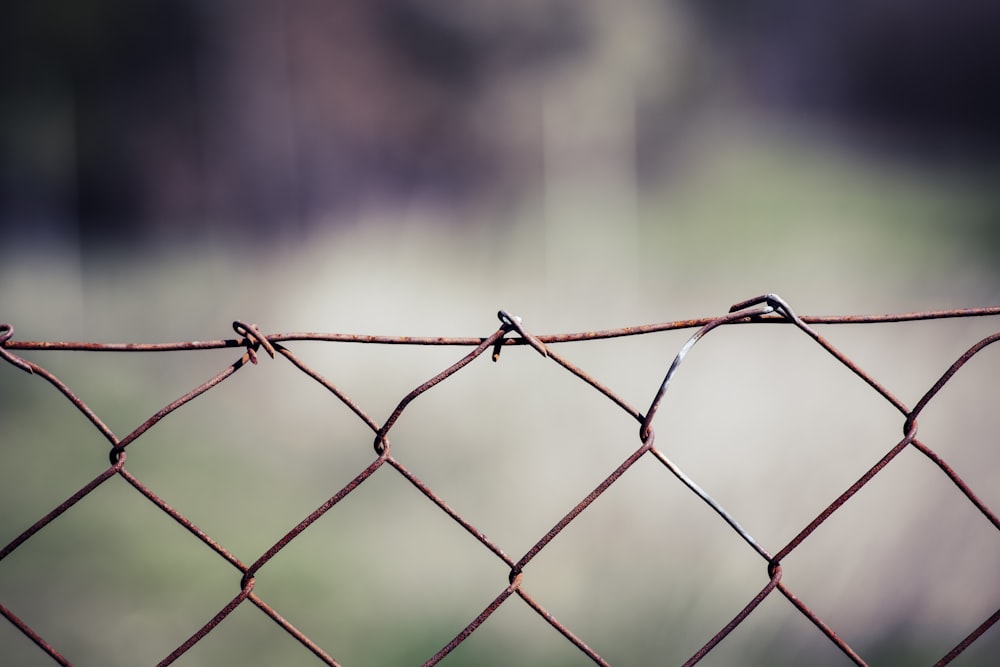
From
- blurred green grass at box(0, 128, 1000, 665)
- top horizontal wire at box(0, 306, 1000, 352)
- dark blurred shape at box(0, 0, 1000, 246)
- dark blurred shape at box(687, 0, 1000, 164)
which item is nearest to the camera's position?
top horizontal wire at box(0, 306, 1000, 352)

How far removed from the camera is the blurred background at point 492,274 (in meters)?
1.67

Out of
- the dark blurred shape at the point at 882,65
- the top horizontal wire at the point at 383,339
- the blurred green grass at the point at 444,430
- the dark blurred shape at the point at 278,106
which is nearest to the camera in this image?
the top horizontal wire at the point at 383,339

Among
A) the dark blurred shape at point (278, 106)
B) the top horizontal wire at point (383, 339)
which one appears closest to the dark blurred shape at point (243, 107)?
the dark blurred shape at point (278, 106)

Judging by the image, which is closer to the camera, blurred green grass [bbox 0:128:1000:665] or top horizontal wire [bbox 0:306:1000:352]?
top horizontal wire [bbox 0:306:1000:352]

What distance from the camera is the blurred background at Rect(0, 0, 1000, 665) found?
5.48ft

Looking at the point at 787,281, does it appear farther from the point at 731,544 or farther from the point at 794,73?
the point at 731,544

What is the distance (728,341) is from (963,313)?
211cm

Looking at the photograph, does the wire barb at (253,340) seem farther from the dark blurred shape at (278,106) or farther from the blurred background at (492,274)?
the dark blurred shape at (278,106)

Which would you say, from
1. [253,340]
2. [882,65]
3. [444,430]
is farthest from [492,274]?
[253,340]

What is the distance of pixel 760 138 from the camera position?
4070 mm

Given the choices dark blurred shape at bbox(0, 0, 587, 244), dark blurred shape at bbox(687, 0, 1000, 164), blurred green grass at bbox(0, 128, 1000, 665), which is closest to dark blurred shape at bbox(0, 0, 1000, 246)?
dark blurred shape at bbox(0, 0, 587, 244)

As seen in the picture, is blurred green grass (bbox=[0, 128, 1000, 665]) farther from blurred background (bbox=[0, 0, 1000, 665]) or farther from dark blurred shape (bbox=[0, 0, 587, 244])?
dark blurred shape (bbox=[0, 0, 587, 244])

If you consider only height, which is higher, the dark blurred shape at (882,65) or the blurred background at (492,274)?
the dark blurred shape at (882,65)

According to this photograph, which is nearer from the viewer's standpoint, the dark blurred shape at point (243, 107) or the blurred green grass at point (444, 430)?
the blurred green grass at point (444, 430)
